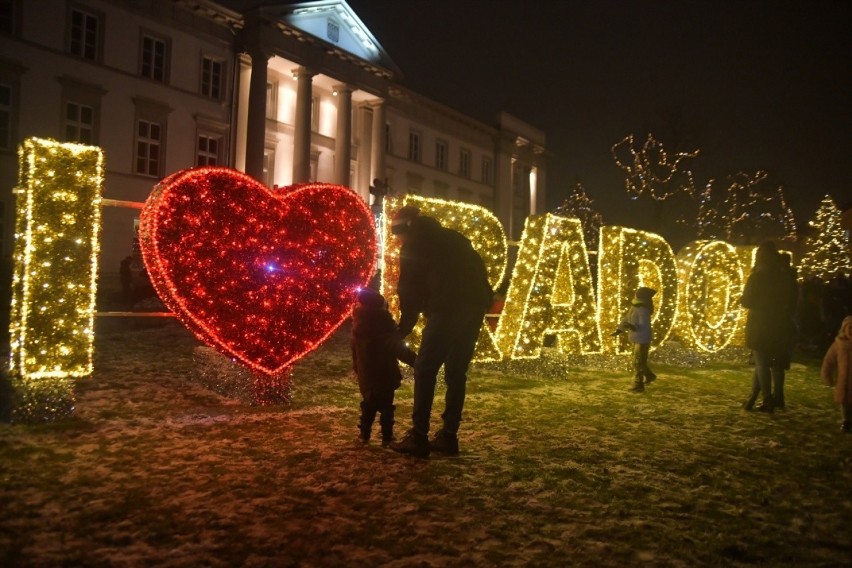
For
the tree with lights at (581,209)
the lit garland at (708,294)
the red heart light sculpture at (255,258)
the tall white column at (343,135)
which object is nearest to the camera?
the red heart light sculpture at (255,258)

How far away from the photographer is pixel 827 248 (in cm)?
3005

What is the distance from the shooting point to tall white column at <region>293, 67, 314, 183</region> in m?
31.9

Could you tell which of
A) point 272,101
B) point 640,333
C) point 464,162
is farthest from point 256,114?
point 640,333

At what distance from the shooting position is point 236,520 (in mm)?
3930

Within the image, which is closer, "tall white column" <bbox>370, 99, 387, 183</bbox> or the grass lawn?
the grass lawn

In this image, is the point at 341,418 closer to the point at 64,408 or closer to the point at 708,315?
the point at 64,408

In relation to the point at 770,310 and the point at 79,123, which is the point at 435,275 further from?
the point at 79,123

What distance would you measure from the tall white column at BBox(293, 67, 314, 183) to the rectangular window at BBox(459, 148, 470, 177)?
17.6m

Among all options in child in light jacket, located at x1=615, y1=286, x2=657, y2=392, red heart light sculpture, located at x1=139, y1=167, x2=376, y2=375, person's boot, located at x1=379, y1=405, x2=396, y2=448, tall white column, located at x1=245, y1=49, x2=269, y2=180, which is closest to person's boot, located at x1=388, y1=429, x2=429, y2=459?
person's boot, located at x1=379, y1=405, x2=396, y2=448

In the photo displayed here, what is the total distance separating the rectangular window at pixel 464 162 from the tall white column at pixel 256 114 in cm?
2035

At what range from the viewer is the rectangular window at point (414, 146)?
42.8 m

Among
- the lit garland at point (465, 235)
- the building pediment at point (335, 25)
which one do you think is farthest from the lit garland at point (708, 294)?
the building pediment at point (335, 25)

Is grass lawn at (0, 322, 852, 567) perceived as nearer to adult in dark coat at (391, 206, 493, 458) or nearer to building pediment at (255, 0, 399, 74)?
adult in dark coat at (391, 206, 493, 458)

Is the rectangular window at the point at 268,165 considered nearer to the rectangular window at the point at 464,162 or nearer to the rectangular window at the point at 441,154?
the rectangular window at the point at 441,154
